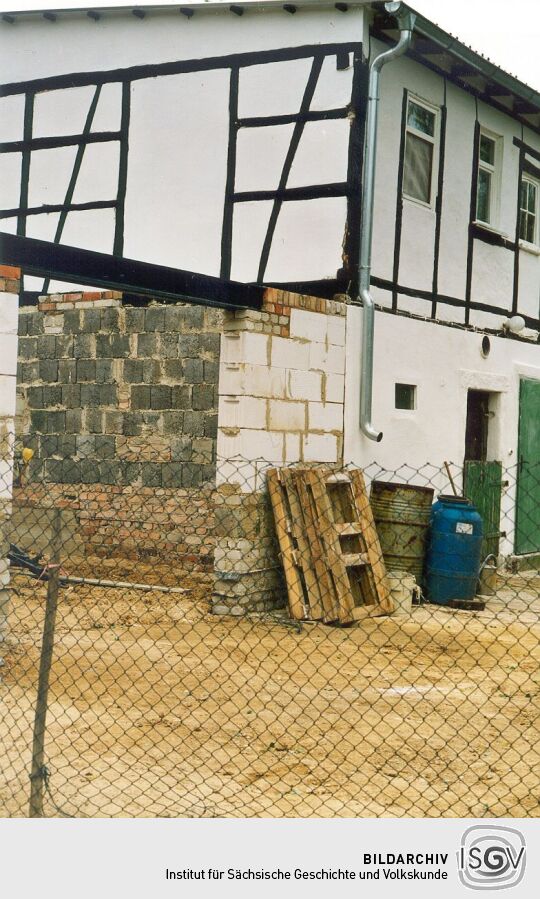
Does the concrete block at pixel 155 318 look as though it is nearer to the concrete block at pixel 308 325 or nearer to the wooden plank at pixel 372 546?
the concrete block at pixel 308 325

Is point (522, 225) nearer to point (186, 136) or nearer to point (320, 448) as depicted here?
point (186, 136)

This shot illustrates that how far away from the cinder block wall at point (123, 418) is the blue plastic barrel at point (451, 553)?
2.16 metres

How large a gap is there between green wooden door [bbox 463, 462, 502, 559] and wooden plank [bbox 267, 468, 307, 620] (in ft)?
11.8

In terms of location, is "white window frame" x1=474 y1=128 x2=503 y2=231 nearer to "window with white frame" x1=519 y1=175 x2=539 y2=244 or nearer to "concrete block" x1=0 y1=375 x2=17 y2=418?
"window with white frame" x1=519 y1=175 x2=539 y2=244

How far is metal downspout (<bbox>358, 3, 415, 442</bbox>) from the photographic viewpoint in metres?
10.1

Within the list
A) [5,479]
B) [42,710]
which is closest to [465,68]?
[5,479]

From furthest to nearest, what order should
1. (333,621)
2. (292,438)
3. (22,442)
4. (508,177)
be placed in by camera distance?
(508,177) < (22,442) < (292,438) < (333,621)

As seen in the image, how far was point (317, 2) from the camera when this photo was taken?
10.3 metres

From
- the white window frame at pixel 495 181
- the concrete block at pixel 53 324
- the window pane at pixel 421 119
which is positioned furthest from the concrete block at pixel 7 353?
the white window frame at pixel 495 181

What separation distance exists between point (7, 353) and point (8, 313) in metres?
0.26

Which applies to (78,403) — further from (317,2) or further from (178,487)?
(317,2)

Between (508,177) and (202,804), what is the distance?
10.4 meters

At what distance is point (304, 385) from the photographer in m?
9.84
